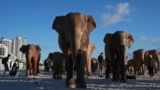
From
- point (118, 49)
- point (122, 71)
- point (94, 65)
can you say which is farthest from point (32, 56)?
point (94, 65)

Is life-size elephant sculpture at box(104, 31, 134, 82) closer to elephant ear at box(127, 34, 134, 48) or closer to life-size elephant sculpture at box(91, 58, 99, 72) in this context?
elephant ear at box(127, 34, 134, 48)

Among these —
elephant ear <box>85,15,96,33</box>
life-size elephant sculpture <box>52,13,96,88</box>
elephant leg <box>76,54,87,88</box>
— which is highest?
elephant ear <box>85,15,96,33</box>

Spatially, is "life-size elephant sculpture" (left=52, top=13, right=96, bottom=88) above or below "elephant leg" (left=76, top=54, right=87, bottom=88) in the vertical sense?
above

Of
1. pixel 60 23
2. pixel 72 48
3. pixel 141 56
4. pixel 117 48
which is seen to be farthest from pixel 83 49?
pixel 141 56

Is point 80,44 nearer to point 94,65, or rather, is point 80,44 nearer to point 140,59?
point 140,59

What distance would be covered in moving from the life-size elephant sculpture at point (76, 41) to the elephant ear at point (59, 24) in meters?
0.17

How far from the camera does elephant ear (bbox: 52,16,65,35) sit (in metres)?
16.7

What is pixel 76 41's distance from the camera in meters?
14.7

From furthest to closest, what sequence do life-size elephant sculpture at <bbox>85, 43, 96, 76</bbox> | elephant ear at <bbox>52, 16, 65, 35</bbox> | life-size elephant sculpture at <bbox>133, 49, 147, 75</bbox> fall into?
1. life-size elephant sculpture at <bbox>133, 49, 147, 75</bbox>
2. life-size elephant sculpture at <bbox>85, 43, 96, 76</bbox>
3. elephant ear at <bbox>52, 16, 65, 35</bbox>

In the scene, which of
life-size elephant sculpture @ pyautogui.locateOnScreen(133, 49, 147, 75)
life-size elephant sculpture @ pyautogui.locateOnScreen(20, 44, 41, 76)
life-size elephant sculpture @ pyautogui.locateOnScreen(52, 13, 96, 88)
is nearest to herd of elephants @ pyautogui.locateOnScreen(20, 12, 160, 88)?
life-size elephant sculpture @ pyautogui.locateOnScreen(52, 13, 96, 88)

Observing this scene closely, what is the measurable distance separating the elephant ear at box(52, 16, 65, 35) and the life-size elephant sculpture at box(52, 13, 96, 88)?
0.17 metres

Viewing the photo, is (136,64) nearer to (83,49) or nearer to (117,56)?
(117,56)

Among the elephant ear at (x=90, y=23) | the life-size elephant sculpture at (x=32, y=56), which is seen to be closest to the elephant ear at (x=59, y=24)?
the elephant ear at (x=90, y=23)

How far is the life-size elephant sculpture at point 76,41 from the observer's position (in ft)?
48.6
